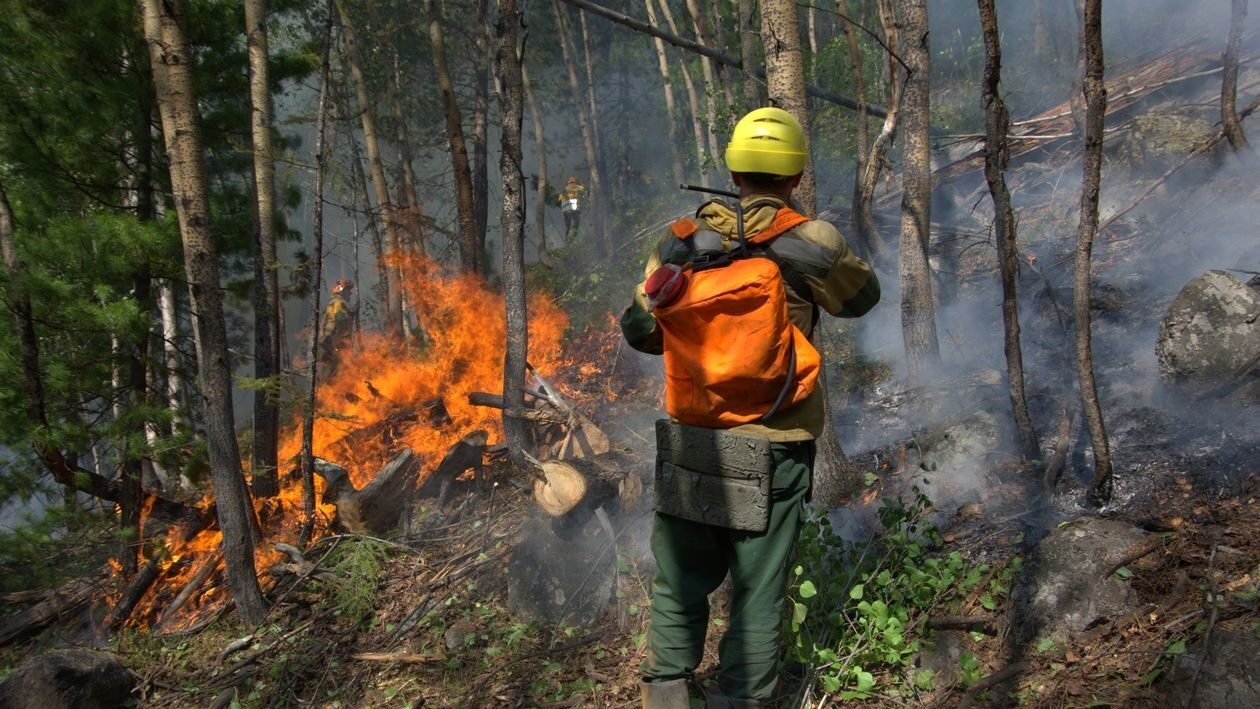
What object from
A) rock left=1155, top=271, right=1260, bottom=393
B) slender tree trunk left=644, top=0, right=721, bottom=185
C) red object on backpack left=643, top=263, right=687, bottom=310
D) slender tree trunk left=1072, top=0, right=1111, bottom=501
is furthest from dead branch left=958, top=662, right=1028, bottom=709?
slender tree trunk left=644, top=0, right=721, bottom=185

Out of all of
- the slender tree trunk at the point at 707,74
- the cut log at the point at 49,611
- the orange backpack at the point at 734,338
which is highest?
the slender tree trunk at the point at 707,74

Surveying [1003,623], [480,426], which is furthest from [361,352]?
[1003,623]

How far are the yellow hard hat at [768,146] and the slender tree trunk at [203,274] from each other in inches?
177

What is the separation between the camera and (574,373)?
11164 millimetres

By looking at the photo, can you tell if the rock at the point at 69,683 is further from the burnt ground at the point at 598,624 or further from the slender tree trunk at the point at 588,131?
the slender tree trunk at the point at 588,131

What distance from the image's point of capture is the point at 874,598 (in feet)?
12.3

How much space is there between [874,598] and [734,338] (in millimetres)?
1924

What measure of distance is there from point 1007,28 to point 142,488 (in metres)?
26.6

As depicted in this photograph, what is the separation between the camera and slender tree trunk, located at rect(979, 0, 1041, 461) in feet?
14.1

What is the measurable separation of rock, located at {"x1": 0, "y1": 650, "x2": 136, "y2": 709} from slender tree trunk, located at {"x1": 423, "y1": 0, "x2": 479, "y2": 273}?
771 cm

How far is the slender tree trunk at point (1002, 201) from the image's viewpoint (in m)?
4.30

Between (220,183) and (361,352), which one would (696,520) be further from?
(361,352)

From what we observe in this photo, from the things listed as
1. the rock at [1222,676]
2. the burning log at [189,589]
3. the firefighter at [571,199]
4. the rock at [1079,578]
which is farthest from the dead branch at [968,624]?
the firefighter at [571,199]

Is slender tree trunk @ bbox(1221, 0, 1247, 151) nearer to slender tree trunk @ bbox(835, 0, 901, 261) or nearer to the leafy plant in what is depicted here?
slender tree trunk @ bbox(835, 0, 901, 261)
